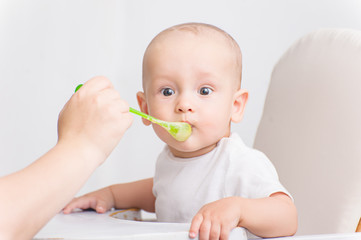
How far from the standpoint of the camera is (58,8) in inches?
79.4

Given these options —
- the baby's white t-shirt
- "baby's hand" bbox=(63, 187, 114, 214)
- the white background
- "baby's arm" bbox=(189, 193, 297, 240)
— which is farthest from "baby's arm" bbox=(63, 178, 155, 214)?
the white background

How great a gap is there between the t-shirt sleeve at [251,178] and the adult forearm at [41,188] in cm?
31

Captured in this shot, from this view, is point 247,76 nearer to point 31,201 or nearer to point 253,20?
point 253,20

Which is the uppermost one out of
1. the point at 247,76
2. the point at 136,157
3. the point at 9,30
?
the point at 9,30

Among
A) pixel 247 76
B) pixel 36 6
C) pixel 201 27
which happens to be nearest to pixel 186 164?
pixel 201 27

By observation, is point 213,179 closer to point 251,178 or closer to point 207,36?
point 251,178

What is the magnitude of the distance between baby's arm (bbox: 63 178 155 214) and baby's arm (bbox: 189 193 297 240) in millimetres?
432

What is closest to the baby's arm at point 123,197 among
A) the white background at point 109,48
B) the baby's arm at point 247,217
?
the baby's arm at point 247,217

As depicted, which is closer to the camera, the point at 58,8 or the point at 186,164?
the point at 186,164

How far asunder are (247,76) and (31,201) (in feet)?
5.80

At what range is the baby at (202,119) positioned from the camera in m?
0.93

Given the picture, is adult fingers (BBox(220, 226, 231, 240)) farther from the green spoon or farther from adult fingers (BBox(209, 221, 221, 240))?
the green spoon

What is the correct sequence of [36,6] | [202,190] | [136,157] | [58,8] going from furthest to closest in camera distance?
[136,157], [58,8], [36,6], [202,190]

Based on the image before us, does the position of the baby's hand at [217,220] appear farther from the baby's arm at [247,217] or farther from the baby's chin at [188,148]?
the baby's chin at [188,148]
